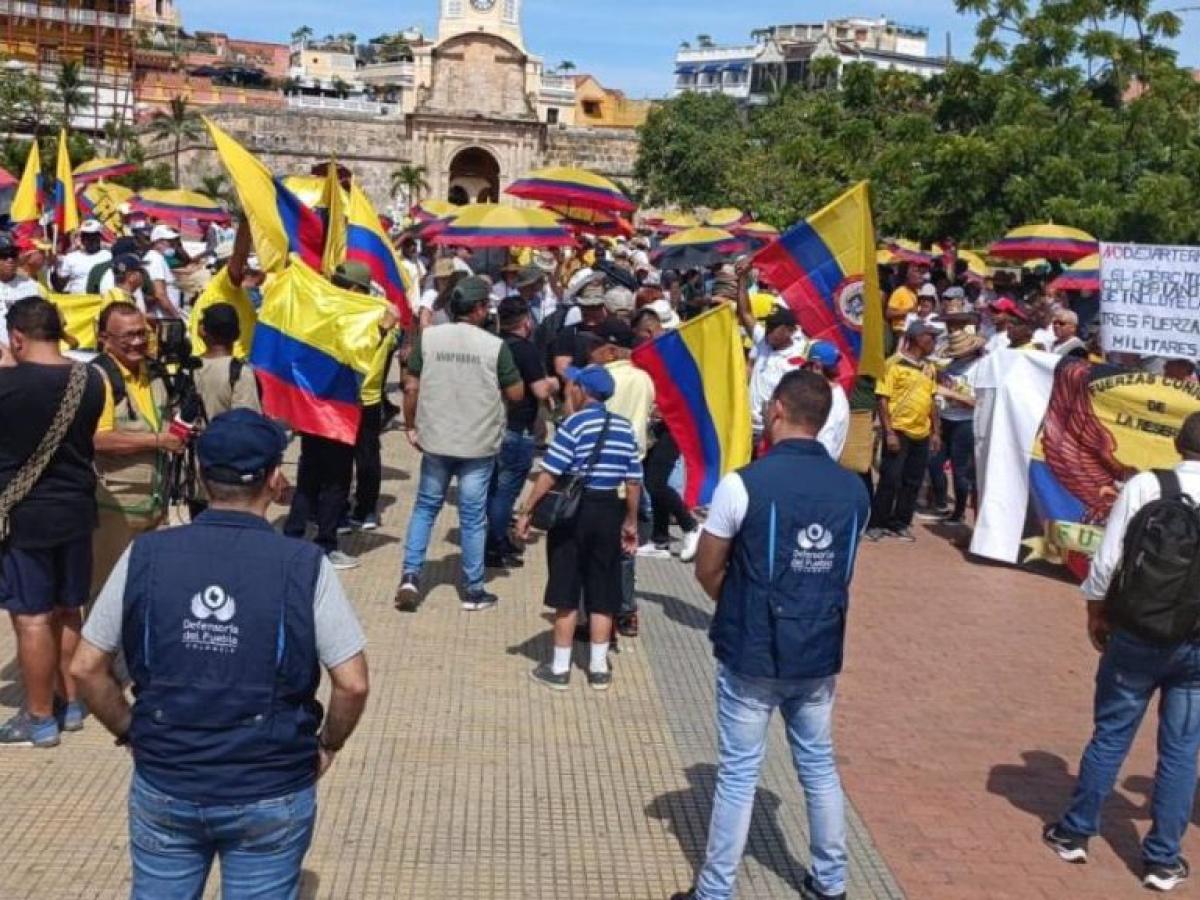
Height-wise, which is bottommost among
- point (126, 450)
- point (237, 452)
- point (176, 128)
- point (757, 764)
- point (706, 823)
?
point (706, 823)

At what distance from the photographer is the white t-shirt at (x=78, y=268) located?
12392 mm

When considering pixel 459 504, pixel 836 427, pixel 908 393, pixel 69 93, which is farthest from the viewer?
pixel 69 93

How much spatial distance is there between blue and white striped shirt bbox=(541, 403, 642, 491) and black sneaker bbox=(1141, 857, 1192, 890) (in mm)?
2864

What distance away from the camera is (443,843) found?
16.9 feet

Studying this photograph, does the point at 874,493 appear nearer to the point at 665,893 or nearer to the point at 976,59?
the point at 665,893

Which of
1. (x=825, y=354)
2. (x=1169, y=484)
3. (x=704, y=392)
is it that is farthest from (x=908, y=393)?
(x=1169, y=484)

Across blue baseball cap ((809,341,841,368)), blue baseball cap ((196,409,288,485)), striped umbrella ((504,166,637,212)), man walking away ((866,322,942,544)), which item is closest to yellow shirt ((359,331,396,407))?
blue baseball cap ((809,341,841,368))

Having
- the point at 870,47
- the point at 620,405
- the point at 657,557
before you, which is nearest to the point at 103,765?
the point at 620,405

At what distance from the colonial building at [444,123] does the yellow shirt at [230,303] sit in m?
48.6

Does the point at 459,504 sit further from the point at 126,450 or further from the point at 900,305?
the point at 900,305

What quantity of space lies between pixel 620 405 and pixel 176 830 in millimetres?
4714

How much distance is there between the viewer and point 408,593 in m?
7.93

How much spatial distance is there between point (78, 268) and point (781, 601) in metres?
9.96

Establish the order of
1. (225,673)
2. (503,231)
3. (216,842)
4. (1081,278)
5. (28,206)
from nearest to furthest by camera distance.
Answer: (225,673), (216,842), (503,231), (1081,278), (28,206)
